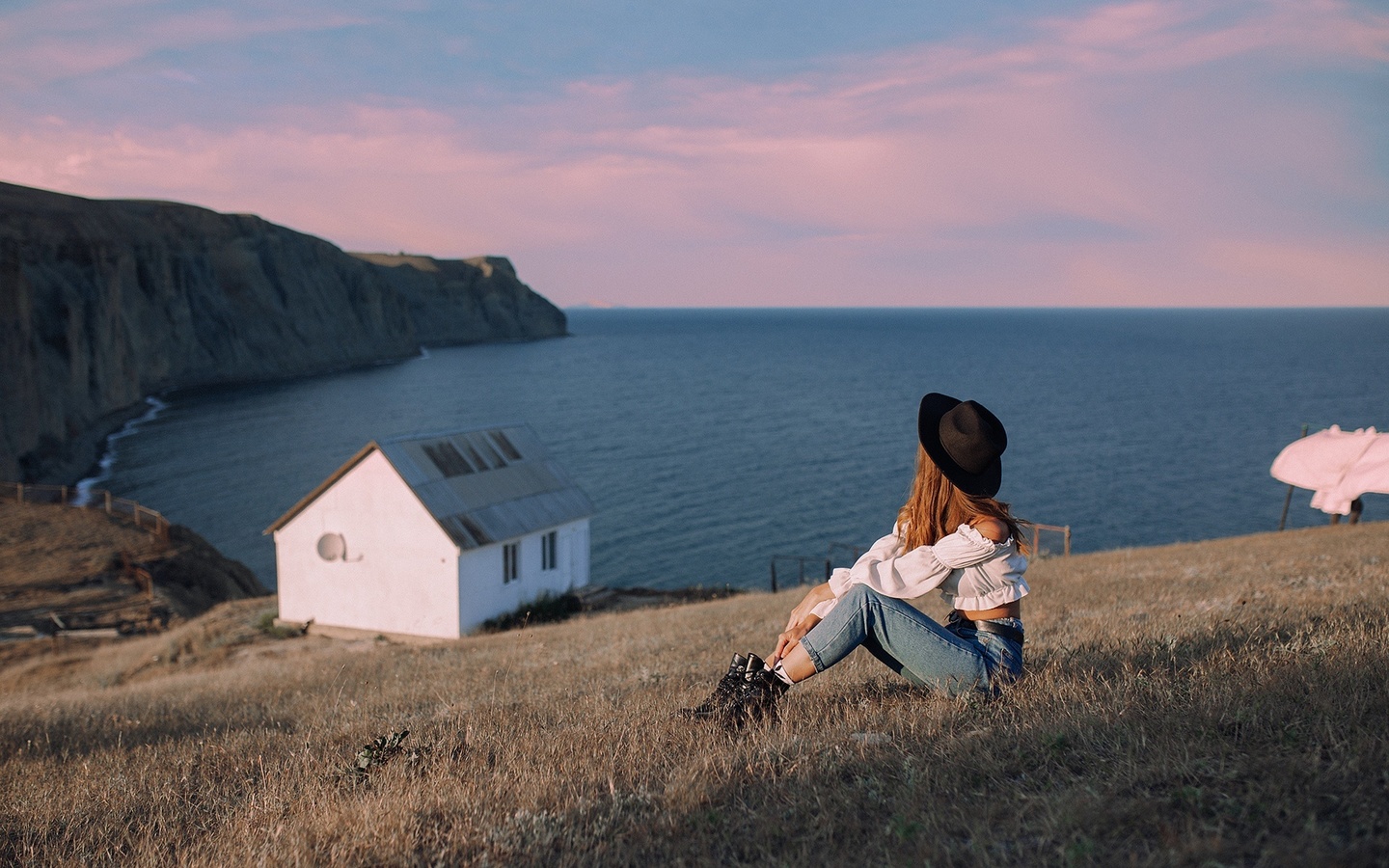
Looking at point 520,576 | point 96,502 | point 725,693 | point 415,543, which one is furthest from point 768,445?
point 725,693

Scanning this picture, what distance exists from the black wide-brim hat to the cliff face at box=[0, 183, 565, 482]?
Result: 56.3 m

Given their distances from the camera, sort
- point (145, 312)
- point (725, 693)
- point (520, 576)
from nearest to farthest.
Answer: point (725, 693) → point (520, 576) → point (145, 312)

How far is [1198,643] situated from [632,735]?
4.06 m

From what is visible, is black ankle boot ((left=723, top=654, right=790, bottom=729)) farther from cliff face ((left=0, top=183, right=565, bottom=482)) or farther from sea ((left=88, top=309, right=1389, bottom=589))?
cliff face ((left=0, top=183, right=565, bottom=482))

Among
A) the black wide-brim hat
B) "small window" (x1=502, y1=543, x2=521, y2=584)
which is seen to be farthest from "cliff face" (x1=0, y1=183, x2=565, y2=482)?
the black wide-brim hat

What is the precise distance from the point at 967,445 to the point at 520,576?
23.1 m

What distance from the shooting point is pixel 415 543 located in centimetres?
2448

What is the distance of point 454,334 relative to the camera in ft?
595

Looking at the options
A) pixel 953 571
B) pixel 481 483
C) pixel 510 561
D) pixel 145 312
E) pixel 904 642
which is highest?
pixel 145 312

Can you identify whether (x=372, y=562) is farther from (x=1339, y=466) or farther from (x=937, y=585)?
(x=1339, y=466)

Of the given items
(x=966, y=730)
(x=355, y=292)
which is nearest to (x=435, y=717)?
(x=966, y=730)

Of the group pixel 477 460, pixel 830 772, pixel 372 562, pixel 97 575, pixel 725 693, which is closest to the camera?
pixel 830 772

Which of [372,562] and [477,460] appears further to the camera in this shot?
[477,460]

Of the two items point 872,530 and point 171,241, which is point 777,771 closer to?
point 872,530
